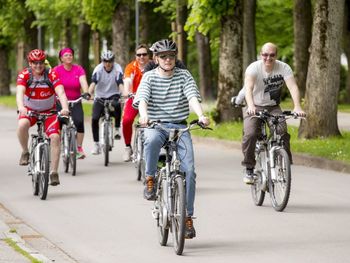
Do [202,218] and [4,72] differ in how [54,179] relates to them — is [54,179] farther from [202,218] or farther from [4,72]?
[4,72]

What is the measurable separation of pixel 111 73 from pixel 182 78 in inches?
371

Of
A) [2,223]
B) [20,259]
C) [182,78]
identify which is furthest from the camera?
[2,223]

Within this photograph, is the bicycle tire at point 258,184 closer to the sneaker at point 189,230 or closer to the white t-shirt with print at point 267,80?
the white t-shirt with print at point 267,80

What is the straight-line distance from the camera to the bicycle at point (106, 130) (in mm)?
19547

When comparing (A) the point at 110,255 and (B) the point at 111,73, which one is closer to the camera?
(A) the point at 110,255

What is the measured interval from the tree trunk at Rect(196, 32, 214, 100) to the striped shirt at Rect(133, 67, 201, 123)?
→ 3386 centimetres

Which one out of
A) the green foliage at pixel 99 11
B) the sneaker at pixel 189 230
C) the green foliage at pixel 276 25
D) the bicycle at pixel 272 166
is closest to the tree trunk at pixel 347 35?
the green foliage at pixel 276 25

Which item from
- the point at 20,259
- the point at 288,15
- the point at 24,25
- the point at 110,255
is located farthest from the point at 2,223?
the point at 24,25

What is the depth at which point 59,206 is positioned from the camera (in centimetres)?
1395

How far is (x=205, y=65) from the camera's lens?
45.5 metres

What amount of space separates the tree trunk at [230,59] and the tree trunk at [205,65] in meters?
17.1

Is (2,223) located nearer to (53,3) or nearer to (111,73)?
(111,73)

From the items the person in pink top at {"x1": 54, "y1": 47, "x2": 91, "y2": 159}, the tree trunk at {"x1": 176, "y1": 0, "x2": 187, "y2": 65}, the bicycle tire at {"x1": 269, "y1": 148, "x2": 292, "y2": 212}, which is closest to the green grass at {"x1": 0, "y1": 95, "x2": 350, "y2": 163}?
the person in pink top at {"x1": 54, "y1": 47, "x2": 91, "y2": 159}

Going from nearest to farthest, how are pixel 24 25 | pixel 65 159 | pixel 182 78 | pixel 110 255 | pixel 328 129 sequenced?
pixel 110 255 → pixel 182 78 → pixel 65 159 → pixel 328 129 → pixel 24 25
